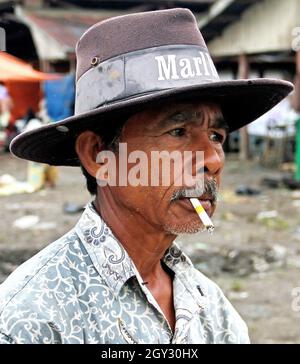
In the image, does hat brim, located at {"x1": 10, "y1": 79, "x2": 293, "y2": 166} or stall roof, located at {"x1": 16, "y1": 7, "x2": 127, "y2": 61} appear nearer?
hat brim, located at {"x1": 10, "y1": 79, "x2": 293, "y2": 166}

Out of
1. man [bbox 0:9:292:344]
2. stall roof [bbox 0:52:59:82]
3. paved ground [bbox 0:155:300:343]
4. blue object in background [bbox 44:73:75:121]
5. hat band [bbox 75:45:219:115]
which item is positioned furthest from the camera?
stall roof [bbox 0:52:59:82]

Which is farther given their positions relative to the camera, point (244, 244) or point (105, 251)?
point (244, 244)

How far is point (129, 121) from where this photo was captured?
176 cm

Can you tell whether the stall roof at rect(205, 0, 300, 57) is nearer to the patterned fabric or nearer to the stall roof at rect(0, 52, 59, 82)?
the stall roof at rect(0, 52, 59, 82)

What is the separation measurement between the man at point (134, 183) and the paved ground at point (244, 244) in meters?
3.06

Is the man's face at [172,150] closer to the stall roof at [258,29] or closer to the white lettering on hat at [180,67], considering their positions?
the white lettering on hat at [180,67]

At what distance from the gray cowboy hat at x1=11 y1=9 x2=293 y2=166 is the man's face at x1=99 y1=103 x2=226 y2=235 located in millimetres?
43

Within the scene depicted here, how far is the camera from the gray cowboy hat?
1685 mm

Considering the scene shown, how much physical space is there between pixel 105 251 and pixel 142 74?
1.50 feet

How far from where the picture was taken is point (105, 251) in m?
1.70

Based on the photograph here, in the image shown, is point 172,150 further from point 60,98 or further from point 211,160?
point 60,98

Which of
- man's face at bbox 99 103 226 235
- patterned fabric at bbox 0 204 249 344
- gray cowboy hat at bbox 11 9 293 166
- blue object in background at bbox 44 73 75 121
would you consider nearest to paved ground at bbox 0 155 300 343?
blue object in background at bbox 44 73 75 121

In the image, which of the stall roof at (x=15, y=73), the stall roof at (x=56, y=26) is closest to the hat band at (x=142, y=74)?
the stall roof at (x=15, y=73)

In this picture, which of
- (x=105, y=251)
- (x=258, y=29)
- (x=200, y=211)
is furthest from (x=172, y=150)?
(x=258, y=29)
